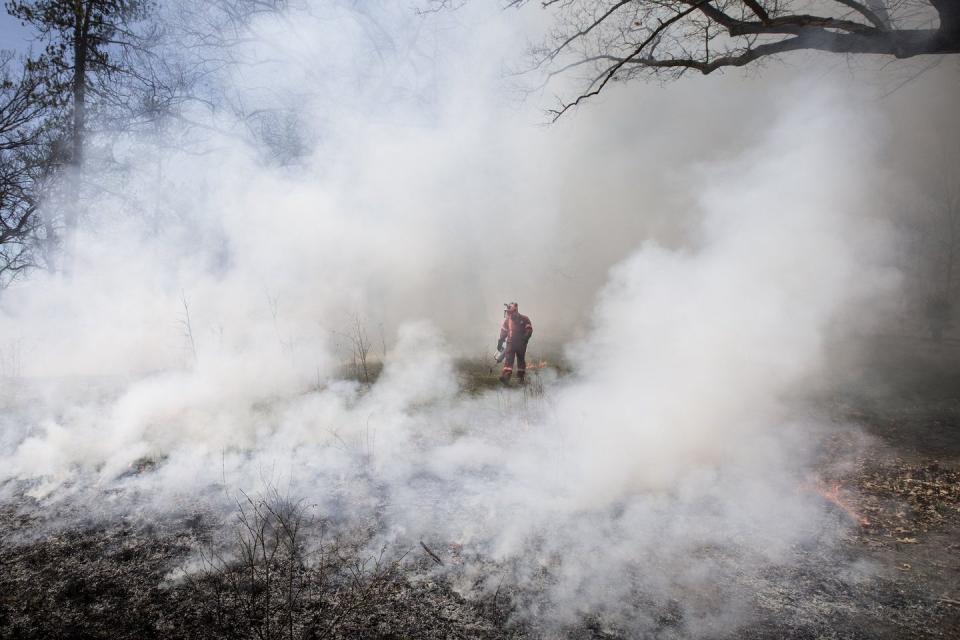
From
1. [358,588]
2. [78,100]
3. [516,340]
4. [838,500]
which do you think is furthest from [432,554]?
[78,100]

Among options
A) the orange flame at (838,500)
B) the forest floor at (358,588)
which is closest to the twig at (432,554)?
the forest floor at (358,588)

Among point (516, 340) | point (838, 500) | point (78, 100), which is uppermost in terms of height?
point (78, 100)

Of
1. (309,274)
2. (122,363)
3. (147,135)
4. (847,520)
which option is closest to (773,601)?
(847,520)

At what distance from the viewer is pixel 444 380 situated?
750cm

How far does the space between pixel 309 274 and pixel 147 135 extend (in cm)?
449

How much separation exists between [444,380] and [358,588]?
4.65 m

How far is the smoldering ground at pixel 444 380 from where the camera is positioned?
351cm

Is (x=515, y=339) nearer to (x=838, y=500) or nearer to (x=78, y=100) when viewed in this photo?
(x=838, y=500)

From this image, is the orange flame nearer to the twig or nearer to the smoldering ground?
the smoldering ground

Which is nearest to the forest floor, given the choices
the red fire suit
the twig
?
the twig

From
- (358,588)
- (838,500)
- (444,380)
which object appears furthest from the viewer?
(444,380)

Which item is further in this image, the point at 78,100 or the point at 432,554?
the point at 78,100

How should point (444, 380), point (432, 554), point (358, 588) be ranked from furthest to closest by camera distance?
point (444, 380) < point (432, 554) < point (358, 588)

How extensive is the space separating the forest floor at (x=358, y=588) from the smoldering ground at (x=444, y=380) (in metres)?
0.15
